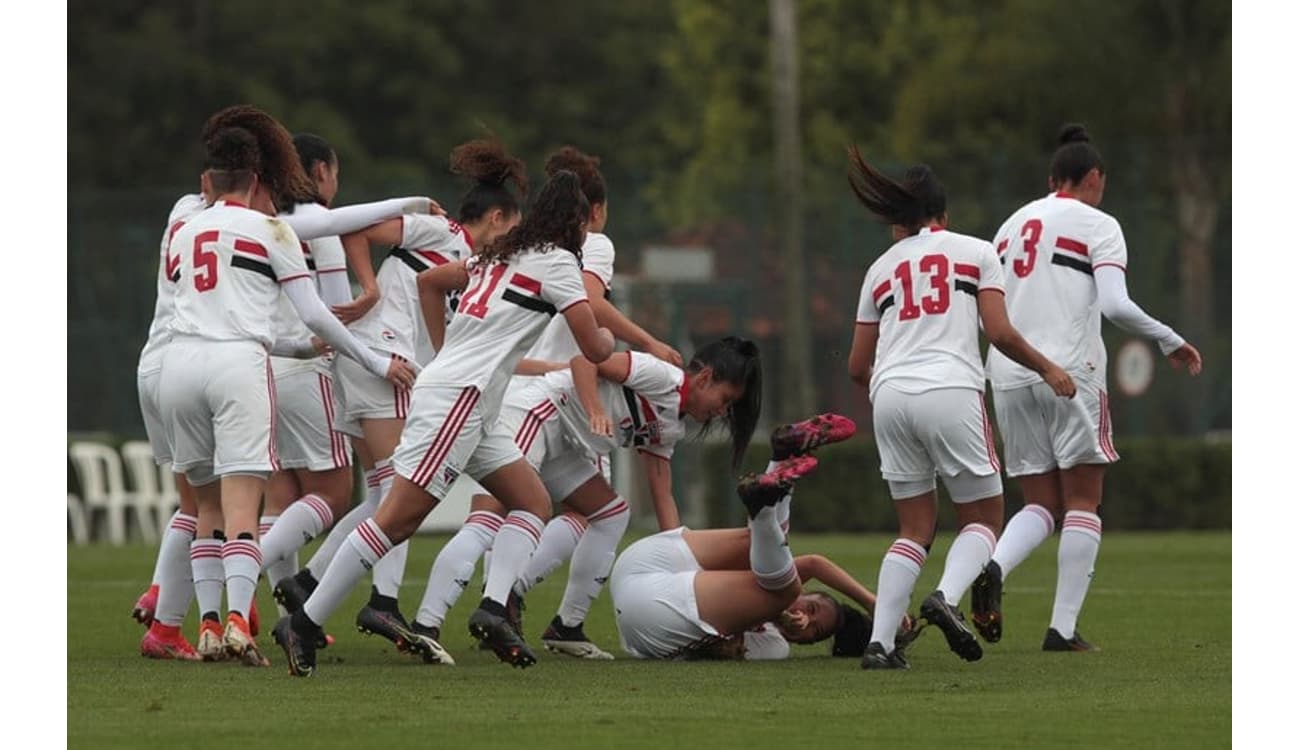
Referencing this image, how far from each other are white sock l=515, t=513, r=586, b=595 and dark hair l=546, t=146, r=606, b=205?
154 centimetres

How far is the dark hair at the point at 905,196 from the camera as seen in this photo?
11.2m

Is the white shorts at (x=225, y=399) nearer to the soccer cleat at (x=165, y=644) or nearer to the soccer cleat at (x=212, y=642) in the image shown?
the soccer cleat at (x=212, y=642)

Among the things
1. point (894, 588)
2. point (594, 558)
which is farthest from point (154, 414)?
point (894, 588)

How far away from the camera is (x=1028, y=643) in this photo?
12.9m

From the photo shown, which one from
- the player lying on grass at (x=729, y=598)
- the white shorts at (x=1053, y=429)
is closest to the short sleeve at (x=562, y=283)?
the player lying on grass at (x=729, y=598)

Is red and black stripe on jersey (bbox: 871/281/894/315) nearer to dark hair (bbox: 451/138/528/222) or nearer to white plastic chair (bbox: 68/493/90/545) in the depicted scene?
dark hair (bbox: 451/138/528/222)

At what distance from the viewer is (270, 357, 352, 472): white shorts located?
40.7 feet

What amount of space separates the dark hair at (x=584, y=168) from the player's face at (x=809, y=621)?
2171 millimetres

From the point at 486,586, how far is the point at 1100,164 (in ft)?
12.7

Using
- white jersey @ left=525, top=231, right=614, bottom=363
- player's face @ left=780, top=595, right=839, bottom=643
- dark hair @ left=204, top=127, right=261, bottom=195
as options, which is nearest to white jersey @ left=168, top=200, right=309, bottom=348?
dark hair @ left=204, top=127, right=261, bottom=195

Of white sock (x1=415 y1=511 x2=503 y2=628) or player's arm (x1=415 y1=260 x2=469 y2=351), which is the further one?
player's arm (x1=415 y1=260 x2=469 y2=351)

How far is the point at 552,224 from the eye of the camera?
1077 cm

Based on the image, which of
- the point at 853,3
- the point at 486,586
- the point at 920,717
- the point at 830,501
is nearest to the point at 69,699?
the point at 486,586
